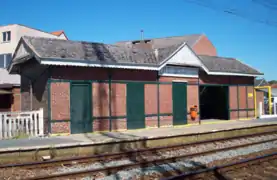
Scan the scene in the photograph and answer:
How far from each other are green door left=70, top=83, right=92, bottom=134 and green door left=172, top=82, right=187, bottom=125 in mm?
5075

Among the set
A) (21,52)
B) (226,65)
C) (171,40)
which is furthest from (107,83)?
(171,40)

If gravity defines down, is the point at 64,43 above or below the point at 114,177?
above

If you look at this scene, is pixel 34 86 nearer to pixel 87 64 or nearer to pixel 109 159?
pixel 87 64

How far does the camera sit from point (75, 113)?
47.1ft

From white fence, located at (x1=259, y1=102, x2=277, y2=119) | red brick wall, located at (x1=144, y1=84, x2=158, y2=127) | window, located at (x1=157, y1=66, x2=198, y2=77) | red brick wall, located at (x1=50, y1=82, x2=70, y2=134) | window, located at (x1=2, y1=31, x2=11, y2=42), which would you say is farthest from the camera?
window, located at (x1=2, y1=31, x2=11, y2=42)

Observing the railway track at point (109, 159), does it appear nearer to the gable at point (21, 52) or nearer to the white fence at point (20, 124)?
the white fence at point (20, 124)

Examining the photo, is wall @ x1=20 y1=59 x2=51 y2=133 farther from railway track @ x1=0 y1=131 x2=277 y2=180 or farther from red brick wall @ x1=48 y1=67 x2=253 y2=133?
railway track @ x1=0 y1=131 x2=277 y2=180

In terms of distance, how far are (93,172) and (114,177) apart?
0.65 metres

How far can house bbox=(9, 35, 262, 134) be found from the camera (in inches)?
550

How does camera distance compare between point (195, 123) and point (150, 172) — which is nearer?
point (150, 172)

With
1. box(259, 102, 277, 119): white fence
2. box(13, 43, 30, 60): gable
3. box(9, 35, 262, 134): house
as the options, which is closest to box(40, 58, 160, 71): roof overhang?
box(9, 35, 262, 134): house

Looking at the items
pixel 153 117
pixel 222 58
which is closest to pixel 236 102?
pixel 222 58

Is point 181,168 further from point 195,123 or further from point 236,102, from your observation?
Answer: point 236,102

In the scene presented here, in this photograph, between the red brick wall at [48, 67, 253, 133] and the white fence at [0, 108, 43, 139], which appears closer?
the white fence at [0, 108, 43, 139]
